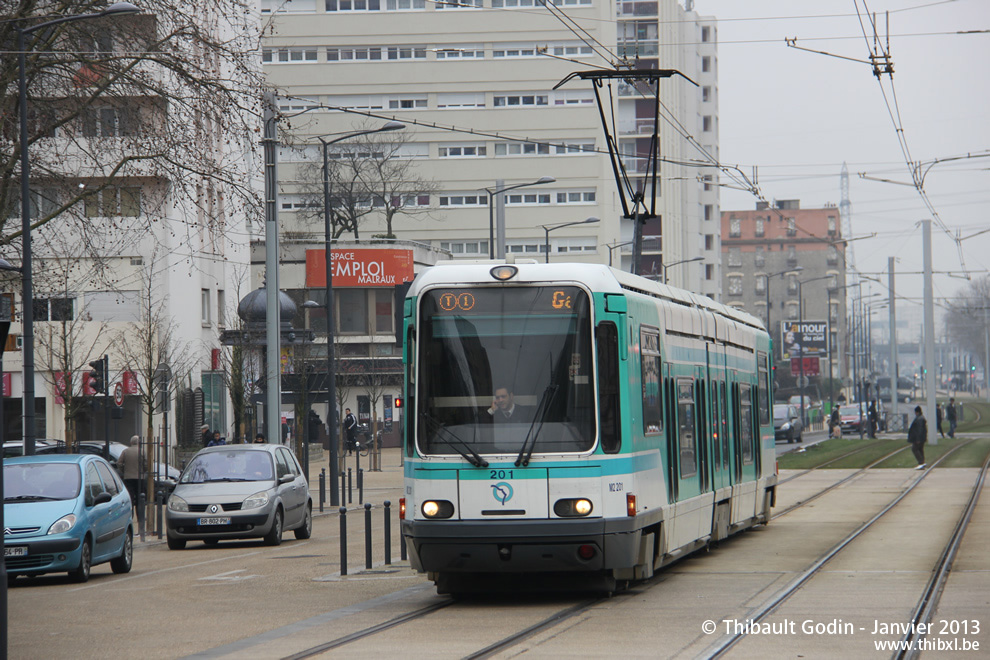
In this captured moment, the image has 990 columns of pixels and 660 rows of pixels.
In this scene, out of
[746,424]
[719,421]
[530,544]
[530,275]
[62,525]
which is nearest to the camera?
[530,544]

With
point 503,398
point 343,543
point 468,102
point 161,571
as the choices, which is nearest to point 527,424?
point 503,398

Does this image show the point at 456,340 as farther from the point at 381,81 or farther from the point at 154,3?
the point at 381,81

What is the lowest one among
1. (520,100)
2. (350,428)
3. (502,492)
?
(350,428)

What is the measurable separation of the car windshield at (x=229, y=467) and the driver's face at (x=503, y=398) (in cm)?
1063

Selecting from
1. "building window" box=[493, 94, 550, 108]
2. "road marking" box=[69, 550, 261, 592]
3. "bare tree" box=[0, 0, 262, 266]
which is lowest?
"road marking" box=[69, 550, 261, 592]

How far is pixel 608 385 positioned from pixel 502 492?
1273 millimetres

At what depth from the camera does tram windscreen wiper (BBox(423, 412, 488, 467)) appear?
12.6 metres

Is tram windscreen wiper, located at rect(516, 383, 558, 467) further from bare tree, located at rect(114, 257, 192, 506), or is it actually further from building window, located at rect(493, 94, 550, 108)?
building window, located at rect(493, 94, 550, 108)

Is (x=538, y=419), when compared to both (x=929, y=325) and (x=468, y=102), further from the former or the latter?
(x=468, y=102)

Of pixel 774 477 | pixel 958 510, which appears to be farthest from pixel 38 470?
pixel 958 510

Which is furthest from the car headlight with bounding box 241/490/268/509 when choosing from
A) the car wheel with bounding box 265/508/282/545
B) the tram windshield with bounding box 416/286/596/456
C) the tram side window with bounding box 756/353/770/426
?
the tram windshield with bounding box 416/286/596/456

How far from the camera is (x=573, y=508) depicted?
1248 cm

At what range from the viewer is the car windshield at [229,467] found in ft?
74.1

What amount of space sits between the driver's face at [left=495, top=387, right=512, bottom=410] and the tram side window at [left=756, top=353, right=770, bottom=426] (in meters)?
9.68
